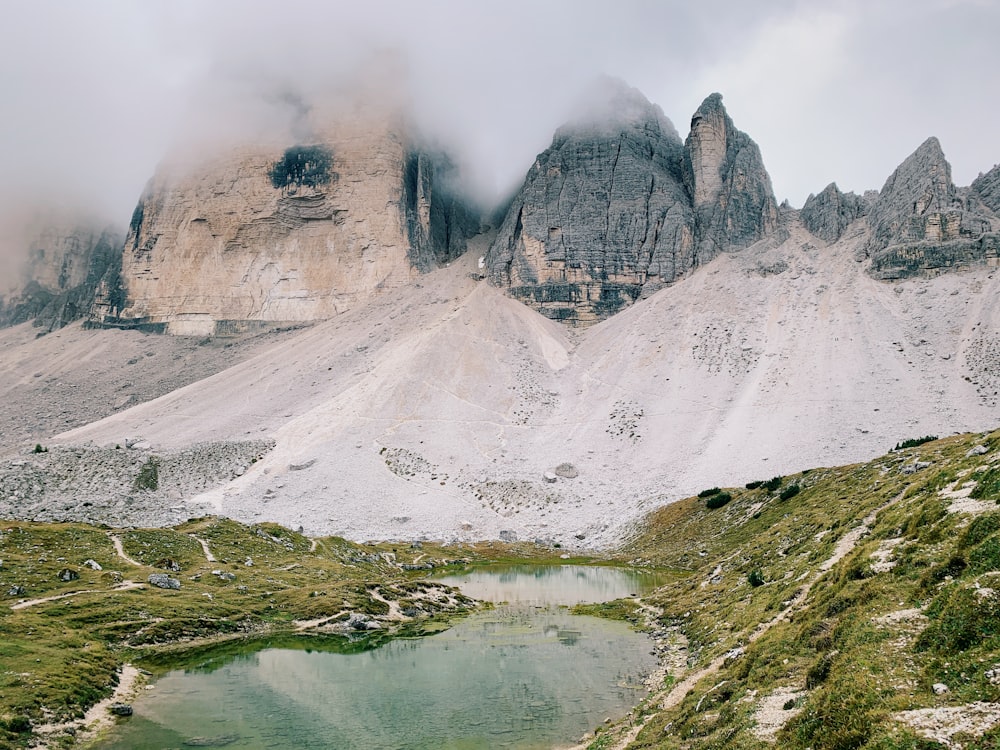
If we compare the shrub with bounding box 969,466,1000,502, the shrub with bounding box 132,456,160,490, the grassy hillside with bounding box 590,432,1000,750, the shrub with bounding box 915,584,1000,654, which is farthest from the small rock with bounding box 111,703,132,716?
the shrub with bounding box 132,456,160,490

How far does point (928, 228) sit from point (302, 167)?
14161cm

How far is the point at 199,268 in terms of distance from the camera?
554 feet

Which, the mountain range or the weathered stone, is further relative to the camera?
the weathered stone

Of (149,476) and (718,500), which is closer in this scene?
(718,500)

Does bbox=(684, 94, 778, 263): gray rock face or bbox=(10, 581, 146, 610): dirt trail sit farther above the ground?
bbox=(684, 94, 778, 263): gray rock face

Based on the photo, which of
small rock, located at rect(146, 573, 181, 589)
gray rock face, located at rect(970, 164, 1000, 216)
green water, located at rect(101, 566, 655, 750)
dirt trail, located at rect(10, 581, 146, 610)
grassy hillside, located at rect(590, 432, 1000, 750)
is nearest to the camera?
grassy hillside, located at rect(590, 432, 1000, 750)

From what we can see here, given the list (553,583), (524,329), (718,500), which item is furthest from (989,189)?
(553,583)

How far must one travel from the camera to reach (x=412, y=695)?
25.7m

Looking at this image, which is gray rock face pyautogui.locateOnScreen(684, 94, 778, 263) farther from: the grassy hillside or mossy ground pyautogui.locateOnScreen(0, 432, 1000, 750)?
the grassy hillside

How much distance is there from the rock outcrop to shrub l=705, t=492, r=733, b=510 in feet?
244

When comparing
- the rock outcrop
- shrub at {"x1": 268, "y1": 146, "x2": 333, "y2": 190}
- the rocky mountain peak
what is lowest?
the rock outcrop

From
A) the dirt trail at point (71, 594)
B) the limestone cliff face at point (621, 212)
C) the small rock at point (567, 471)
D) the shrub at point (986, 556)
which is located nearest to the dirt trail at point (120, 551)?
the dirt trail at point (71, 594)

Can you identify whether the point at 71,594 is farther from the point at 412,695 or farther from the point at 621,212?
the point at 621,212

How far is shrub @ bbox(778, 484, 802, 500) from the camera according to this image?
49.9 metres
